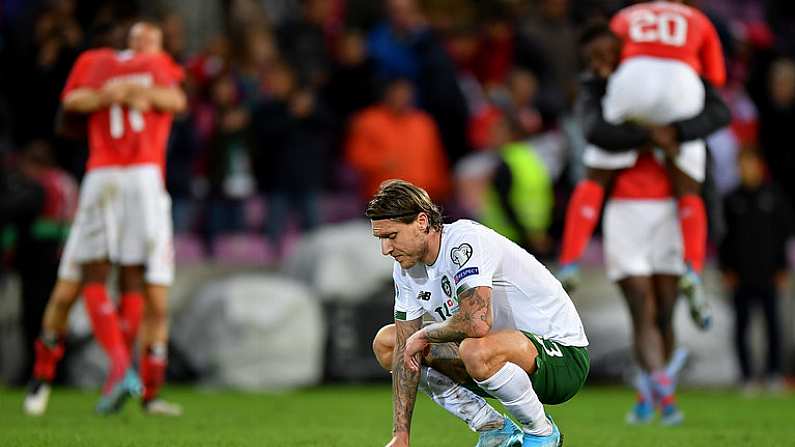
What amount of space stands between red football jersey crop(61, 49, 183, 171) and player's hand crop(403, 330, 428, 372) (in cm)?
397

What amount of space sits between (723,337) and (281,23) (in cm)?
650

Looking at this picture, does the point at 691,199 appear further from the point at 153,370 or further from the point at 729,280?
the point at 729,280

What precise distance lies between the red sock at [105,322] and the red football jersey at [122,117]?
898mm

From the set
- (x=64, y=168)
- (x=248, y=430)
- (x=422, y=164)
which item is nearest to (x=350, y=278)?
(x=422, y=164)

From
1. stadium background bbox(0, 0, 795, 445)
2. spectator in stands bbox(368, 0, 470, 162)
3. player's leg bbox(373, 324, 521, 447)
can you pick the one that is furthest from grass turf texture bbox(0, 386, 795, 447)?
spectator in stands bbox(368, 0, 470, 162)

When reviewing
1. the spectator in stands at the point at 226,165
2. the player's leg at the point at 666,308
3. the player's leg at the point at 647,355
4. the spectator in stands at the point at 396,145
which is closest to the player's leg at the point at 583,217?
the player's leg at the point at 647,355

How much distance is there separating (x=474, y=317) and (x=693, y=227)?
370 cm

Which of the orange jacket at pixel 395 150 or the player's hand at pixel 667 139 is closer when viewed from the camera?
the player's hand at pixel 667 139

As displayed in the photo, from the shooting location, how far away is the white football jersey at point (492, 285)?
6.11 meters

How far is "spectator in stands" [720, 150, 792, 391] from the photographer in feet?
45.2

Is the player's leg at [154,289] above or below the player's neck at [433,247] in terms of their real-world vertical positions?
below

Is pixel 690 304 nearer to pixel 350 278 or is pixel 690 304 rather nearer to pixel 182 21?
pixel 350 278

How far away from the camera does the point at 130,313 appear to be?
965 cm

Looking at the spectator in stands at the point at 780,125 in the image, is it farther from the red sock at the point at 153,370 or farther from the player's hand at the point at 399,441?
the player's hand at the point at 399,441
